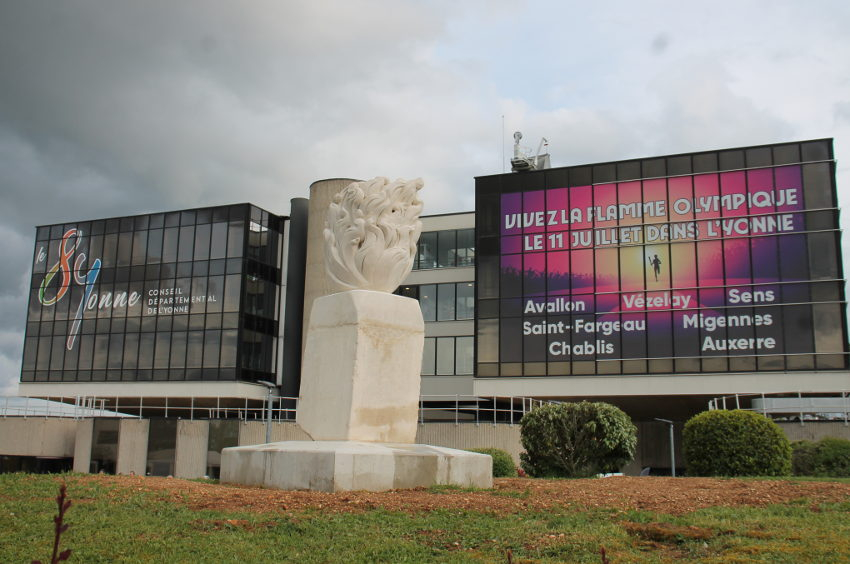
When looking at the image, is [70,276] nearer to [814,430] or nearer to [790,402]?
[790,402]

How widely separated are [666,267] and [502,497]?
30.5m

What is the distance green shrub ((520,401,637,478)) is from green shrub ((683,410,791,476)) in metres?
1.65

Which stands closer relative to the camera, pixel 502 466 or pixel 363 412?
pixel 363 412

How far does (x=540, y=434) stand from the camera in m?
21.5

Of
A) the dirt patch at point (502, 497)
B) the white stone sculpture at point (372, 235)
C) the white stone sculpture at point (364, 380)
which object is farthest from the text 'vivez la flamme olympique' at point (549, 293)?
the white stone sculpture at point (372, 235)

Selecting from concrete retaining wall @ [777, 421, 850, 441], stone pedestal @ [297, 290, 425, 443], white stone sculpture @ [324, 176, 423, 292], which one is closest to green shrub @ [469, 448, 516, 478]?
stone pedestal @ [297, 290, 425, 443]

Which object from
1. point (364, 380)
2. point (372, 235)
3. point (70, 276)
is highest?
point (70, 276)

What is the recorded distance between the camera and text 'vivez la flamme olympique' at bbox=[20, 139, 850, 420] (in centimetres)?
3909

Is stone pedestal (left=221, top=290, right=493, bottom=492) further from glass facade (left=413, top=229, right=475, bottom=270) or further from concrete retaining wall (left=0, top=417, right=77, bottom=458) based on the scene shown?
glass facade (left=413, top=229, right=475, bottom=270)

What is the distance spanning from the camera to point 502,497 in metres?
12.6

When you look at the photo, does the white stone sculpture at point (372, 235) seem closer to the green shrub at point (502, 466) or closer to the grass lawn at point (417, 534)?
the grass lawn at point (417, 534)

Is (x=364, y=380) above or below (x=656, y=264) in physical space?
below

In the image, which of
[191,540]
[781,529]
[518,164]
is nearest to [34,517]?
[191,540]

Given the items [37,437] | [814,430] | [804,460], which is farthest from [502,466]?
[37,437]
